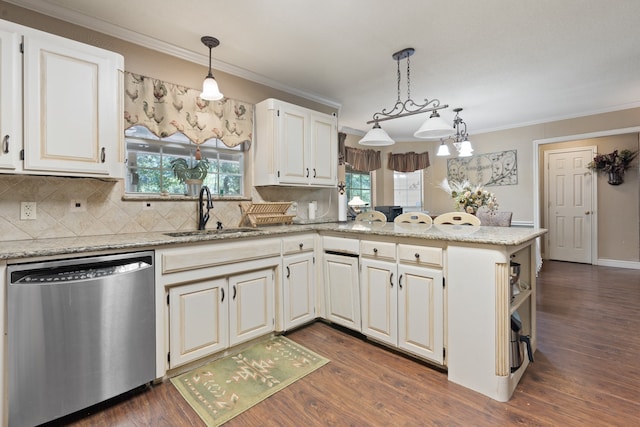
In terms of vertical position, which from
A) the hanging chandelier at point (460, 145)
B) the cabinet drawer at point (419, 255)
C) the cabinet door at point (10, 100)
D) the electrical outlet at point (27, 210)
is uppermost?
the hanging chandelier at point (460, 145)

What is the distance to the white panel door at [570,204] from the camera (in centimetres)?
546

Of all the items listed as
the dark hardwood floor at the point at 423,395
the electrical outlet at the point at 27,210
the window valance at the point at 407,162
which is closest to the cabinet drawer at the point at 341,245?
the dark hardwood floor at the point at 423,395

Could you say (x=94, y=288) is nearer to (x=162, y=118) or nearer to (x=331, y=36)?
(x=162, y=118)

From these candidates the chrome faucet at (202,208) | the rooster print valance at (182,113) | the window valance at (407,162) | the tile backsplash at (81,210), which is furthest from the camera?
the window valance at (407,162)

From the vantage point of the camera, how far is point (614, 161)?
5051mm

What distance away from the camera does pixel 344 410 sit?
1.70 metres

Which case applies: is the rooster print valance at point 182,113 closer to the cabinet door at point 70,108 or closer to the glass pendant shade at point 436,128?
the cabinet door at point 70,108

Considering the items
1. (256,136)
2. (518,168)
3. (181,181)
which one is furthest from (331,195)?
(518,168)

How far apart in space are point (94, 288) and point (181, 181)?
4.17 feet

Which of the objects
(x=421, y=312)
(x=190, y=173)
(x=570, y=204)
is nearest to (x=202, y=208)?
(x=190, y=173)

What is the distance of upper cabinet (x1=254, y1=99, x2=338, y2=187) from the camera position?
3.01 metres

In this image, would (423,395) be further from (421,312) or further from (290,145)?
(290,145)

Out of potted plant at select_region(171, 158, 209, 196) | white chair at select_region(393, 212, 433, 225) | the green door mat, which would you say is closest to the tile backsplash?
potted plant at select_region(171, 158, 209, 196)

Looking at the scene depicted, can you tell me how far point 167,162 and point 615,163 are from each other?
6.70 meters
